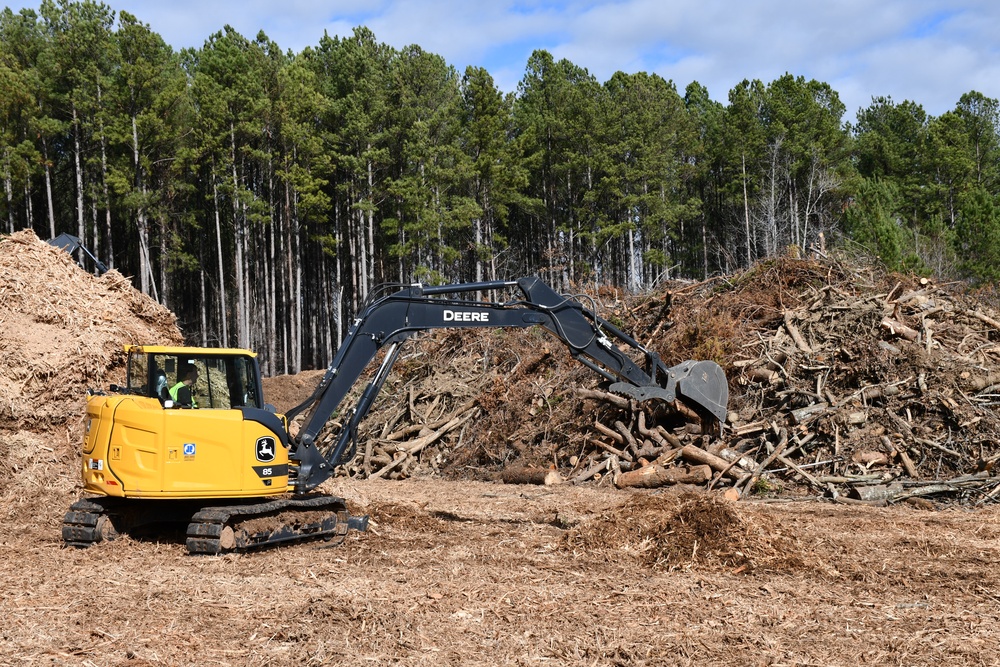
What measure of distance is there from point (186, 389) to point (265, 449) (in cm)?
102

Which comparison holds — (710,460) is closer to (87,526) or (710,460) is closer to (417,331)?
(417,331)

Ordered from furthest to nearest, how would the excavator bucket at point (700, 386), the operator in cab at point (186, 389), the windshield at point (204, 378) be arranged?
1. the excavator bucket at point (700, 386)
2. the windshield at point (204, 378)
3. the operator in cab at point (186, 389)

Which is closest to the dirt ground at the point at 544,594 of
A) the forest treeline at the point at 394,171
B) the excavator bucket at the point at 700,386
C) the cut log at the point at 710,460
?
the cut log at the point at 710,460

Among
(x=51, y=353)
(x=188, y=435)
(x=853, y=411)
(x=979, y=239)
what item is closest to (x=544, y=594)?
(x=188, y=435)

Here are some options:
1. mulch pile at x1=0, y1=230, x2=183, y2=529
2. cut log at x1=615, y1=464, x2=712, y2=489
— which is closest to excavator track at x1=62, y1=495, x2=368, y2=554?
mulch pile at x1=0, y1=230, x2=183, y2=529

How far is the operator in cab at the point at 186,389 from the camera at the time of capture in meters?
9.14

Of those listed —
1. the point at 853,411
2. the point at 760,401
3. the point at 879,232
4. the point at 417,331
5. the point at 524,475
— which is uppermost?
the point at 879,232

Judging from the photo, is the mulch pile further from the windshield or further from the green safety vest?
the green safety vest

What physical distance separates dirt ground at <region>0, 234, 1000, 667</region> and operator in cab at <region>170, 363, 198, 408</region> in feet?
5.19

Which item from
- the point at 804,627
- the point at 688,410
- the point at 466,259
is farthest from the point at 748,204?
the point at 804,627

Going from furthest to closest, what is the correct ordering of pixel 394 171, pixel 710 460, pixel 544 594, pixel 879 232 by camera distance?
pixel 394 171, pixel 879 232, pixel 710 460, pixel 544 594

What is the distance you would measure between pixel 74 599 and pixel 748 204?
52079 millimetres

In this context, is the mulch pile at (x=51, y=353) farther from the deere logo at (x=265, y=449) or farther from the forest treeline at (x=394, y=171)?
the forest treeline at (x=394, y=171)

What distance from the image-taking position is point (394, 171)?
141 feet
